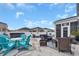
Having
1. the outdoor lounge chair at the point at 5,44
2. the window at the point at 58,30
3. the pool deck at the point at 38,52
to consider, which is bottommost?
the pool deck at the point at 38,52

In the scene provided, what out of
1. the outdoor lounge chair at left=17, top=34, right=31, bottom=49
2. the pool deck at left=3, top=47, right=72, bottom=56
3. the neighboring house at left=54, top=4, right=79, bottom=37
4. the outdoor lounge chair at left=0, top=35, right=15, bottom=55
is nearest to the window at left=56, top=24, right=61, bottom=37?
the neighboring house at left=54, top=4, right=79, bottom=37

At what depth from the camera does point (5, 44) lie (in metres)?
3.26

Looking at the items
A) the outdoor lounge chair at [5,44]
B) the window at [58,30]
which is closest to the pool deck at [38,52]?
the outdoor lounge chair at [5,44]

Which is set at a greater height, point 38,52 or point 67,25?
point 67,25

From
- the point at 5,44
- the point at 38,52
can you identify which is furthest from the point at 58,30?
the point at 5,44

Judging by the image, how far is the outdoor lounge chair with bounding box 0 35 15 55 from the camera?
3.24 meters

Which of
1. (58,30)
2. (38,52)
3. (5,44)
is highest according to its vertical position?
(58,30)

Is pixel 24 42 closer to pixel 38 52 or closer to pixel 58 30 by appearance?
pixel 38 52

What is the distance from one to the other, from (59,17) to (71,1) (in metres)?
0.33

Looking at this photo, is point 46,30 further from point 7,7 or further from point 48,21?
point 7,7

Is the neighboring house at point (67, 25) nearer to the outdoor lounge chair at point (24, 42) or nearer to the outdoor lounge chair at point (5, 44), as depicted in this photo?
the outdoor lounge chair at point (24, 42)

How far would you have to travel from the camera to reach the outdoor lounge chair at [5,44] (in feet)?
10.6

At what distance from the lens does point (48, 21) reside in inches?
128

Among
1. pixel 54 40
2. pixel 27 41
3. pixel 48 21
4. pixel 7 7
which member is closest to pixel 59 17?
pixel 48 21
